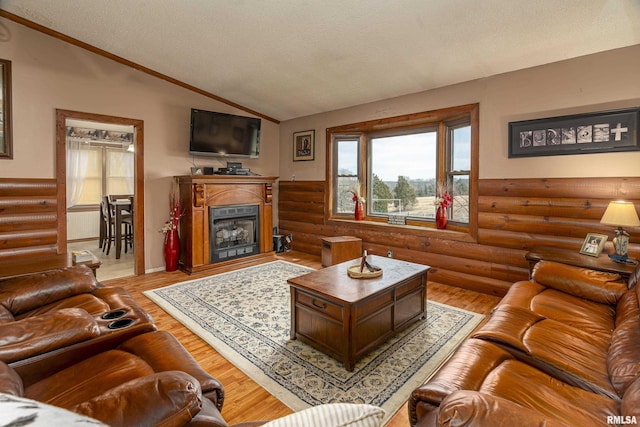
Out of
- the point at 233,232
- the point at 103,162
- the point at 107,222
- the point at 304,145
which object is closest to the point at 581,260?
the point at 304,145

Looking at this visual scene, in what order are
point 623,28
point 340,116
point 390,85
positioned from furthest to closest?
1. point 340,116
2. point 390,85
3. point 623,28

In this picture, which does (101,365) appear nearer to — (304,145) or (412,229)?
(412,229)

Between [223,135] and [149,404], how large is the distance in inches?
186

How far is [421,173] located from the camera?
466 cm

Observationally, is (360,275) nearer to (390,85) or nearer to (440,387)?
(440,387)

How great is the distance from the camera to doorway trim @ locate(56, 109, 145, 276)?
152 inches

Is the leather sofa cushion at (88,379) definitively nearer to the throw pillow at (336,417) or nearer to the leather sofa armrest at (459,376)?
the throw pillow at (336,417)

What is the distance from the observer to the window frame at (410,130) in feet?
12.4

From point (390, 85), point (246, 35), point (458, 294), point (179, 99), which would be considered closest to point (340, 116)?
point (390, 85)

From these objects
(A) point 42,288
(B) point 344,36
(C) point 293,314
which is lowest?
(C) point 293,314

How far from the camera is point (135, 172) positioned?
4426 mm

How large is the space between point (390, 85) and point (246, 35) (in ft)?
6.13

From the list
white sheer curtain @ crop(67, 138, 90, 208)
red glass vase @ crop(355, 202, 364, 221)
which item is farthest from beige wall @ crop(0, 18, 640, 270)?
white sheer curtain @ crop(67, 138, 90, 208)

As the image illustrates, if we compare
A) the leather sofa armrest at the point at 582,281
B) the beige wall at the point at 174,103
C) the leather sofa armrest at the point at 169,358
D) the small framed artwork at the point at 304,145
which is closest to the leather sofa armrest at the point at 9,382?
the leather sofa armrest at the point at 169,358
